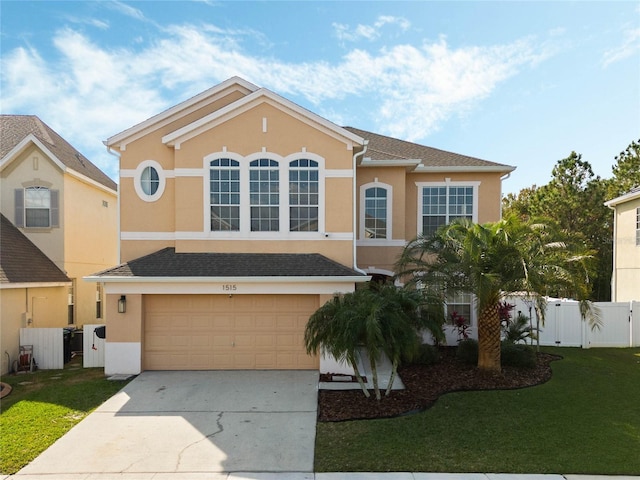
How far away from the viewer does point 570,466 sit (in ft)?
19.6

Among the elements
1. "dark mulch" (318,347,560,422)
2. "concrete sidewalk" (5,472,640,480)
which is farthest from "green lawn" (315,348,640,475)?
"dark mulch" (318,347,560,422)

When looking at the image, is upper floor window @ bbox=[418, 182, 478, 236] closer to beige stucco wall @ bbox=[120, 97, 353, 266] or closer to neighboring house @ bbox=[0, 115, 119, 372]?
beige stucco wall @ bbox=[120, 97, 353, 266]

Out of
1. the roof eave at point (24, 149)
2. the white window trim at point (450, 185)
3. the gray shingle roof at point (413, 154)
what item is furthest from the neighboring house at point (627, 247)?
the roof eave at point (24, 149)

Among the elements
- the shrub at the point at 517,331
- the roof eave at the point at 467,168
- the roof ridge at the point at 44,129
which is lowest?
the shrub at the point at 517,331

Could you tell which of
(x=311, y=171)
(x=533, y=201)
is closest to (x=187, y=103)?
(x=311, y=171)

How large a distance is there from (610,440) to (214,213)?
410 inches

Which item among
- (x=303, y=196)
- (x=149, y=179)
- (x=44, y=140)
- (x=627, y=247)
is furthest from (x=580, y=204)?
(x=44, y=140)

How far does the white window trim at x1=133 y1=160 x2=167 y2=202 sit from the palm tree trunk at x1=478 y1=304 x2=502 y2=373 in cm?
997

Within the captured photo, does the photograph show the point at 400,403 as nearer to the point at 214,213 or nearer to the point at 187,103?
the point at 214,213

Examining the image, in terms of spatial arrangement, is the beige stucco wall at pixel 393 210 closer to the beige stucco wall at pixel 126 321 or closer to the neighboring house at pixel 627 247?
the beige stucco wall at pixel 126 321

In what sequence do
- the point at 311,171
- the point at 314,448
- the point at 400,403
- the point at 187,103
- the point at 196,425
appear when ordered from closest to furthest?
the point at 314,448 < the point at 196,425 < the point at 400,403 < the point at 311,171 < the point at 187,103

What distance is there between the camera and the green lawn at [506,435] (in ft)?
19.9

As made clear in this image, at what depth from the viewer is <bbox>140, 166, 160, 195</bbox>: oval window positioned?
12.4m

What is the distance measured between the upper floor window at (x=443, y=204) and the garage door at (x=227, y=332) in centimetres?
596
